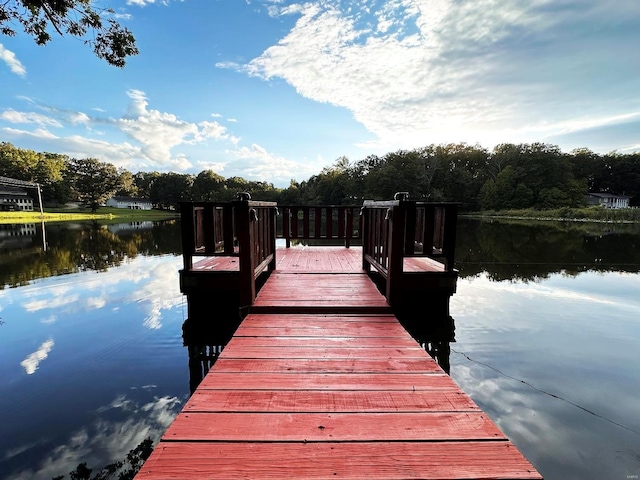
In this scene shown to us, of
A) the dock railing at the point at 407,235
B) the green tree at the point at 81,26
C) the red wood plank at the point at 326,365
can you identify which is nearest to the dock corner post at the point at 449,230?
the dock railing at the point at 407,235

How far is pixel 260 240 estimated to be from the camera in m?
3.58

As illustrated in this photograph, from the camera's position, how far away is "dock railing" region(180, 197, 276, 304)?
2.94 meters

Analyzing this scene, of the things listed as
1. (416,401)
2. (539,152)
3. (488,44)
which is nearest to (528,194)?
(539,152)


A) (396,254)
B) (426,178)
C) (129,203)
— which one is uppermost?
(426,178)

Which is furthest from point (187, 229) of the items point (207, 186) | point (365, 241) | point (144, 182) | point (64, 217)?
point (144, 182)

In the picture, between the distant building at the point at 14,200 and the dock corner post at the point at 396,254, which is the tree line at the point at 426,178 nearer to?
the distant building at the point at 14,200

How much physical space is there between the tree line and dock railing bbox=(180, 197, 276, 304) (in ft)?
122

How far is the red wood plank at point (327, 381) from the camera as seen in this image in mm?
1650

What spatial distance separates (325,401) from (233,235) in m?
2.43

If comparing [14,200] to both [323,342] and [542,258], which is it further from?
[542,258]

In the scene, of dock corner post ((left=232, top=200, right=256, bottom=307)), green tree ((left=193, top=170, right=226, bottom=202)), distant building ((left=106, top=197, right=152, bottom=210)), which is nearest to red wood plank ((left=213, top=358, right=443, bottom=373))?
dock corner post ((left=232, top=200, right=256, bottom=307))

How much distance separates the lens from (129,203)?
63.7m

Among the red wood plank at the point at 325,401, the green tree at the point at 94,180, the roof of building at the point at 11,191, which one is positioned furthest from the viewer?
the green tree at the point at 94,180

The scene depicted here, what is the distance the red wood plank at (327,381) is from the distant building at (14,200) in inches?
2228
